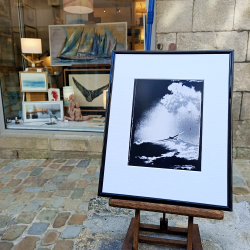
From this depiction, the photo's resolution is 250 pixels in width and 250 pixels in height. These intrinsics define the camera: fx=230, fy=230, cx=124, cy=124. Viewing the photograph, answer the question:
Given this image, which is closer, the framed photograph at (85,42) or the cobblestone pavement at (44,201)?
the cobblestone pavement at (44,201)

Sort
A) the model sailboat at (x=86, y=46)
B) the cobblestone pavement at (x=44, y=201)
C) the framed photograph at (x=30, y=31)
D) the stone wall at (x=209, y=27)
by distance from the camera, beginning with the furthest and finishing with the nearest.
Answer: the framed photograph at (x=30, y=31)
the model sailboat at (x=86, y=46)
the stone wall at (x=209, y=27)
the cobblestone pavement at (x=44, y=201)

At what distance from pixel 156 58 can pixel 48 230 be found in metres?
1.73

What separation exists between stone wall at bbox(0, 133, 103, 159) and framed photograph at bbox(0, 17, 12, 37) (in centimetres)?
165

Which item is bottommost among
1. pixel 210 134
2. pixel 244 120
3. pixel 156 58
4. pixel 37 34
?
pixel 244 120

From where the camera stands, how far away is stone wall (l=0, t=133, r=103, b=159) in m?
3.63

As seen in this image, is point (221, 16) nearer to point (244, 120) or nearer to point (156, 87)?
point (244, 120)

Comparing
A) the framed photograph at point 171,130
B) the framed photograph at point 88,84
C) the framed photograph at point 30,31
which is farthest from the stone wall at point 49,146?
the framed photograph at point 171,130

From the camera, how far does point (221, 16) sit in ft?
9.95

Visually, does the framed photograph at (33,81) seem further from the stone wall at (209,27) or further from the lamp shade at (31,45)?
the stone wall at (209,27)

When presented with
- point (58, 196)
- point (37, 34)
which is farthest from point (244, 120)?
point (37, 34)

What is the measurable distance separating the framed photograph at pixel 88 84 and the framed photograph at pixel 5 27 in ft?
3.60

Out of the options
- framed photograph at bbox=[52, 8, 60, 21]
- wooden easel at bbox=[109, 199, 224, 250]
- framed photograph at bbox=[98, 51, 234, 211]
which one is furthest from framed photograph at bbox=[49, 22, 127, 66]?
wooden easel at bbox=[109, 199, 224, 250]

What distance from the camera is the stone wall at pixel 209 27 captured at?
119 inches

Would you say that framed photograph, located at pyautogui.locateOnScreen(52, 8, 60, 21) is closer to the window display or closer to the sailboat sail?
the window display
